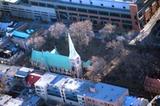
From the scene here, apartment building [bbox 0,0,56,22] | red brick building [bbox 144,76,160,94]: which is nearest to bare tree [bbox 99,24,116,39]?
apartment building [bbox 0,0,56,22]

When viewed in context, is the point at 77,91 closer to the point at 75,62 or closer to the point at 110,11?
the point at 75,62

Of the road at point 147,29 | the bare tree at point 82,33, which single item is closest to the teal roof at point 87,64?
the bare tree at point 82,33

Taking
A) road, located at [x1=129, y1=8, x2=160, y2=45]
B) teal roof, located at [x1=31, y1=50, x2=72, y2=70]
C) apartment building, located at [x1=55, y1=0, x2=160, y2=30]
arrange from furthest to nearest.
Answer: apartment building, located at [x1=55, y1=0, x2=160, y2=30] < road, located at [x1=129, y1=8, x2=160, y2=45] < teal roof, located at [x1=31, y1=50, x2=72, y2=70]

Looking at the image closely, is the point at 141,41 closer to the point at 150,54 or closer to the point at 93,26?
the point at 150,54

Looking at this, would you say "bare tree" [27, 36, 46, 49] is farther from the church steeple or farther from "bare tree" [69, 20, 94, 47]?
the church steeple

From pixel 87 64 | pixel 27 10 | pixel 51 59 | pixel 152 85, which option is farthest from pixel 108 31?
pixel 27 10
